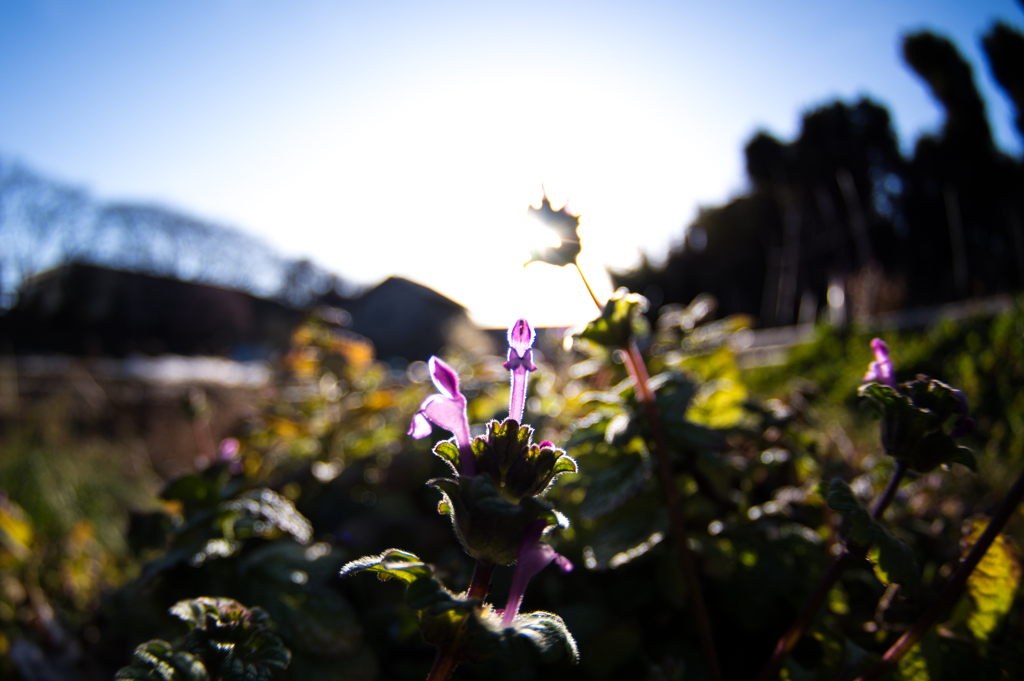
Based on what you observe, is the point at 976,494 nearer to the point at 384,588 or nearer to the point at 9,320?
the point at 384,588

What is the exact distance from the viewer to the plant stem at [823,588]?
562 millimetres

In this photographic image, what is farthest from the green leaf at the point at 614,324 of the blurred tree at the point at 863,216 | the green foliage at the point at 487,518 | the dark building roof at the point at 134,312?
the dark building roof at the point at 134,312

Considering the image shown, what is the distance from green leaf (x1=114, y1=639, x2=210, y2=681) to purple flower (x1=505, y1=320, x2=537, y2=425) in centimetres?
40

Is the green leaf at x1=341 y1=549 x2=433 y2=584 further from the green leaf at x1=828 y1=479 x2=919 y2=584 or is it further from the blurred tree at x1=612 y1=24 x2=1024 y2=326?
the blurred tree at x1=612 y1=24 x2=1024 y2=326

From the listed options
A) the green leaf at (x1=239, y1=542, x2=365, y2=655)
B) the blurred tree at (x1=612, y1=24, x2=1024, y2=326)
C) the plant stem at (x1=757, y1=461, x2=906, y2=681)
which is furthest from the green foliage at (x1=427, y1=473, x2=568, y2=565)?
the blurred tree at (x1=612, y1=24, x2=1024, y2=326)

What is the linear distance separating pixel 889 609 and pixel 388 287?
18.4 ft

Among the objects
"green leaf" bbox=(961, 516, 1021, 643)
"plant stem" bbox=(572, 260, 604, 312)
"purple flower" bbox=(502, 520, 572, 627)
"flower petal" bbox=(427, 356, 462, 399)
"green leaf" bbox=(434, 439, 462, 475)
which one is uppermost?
"plant stem" bbox=(572, 260, 604, 312)

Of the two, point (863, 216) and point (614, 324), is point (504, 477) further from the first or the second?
point (863, 216)

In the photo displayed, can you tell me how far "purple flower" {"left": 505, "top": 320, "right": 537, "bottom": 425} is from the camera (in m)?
0.48

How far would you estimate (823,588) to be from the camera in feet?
1.93

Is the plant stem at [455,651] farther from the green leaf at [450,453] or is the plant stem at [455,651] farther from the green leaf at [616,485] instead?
the green leaf at [616,485]

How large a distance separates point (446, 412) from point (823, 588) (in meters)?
0.48

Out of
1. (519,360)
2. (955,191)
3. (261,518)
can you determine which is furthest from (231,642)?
(955,191)

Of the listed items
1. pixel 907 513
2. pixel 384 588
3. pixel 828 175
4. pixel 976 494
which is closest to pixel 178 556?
pixel 384 588
